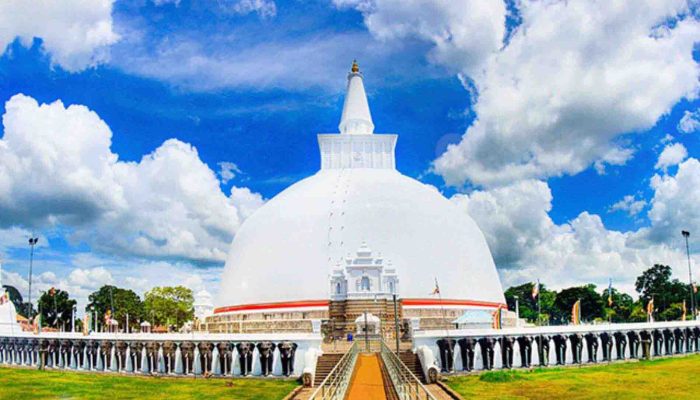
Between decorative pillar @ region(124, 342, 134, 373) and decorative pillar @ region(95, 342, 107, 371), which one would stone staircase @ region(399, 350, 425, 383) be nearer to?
A: decorative pillar @ region(124, 342, 134, 373)

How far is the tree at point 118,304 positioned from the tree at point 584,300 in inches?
2120

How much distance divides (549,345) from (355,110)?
2687 cm

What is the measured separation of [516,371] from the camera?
108 ft

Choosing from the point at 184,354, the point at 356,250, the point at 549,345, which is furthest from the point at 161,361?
the point at 549,345

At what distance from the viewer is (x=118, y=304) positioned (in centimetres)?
8212

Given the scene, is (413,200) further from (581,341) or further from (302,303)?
(581,341)

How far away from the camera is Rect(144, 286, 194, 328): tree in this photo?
2790 inches

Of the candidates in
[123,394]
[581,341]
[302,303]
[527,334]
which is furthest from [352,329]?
[123,394]

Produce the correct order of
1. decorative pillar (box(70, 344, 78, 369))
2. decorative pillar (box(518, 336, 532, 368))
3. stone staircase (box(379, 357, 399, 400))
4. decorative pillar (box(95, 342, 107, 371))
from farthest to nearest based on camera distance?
1. decorative pillar (box(70, 344, 78, 369))
2. decorative pillar (box(95, 342, 107, 371))
3. decorative pillar (box(518, 336, 532, 368))
4. stone staircase (box(379, 357, 399, 400))

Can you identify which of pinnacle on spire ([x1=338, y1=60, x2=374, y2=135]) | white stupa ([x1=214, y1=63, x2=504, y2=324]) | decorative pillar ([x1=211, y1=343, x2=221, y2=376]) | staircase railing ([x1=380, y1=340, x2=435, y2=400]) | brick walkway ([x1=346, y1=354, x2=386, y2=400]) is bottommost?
decorative pillar ([x1=211, y1=343, x2=221, y2=376])

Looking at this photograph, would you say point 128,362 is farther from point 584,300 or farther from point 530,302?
point 530,302

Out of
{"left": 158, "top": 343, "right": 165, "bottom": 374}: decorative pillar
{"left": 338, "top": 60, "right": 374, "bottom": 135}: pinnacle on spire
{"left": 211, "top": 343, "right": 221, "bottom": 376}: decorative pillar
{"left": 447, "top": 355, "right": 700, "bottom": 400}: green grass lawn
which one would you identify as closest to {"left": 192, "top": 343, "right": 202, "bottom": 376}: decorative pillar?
{"left": 211, "top": 343, "right": 221, "bottom": 376}: decorative pillar

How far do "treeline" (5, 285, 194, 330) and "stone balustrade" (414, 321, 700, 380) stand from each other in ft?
130

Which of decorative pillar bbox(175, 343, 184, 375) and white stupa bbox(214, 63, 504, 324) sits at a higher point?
white stupa bbox(214, 63, 504, 324)
